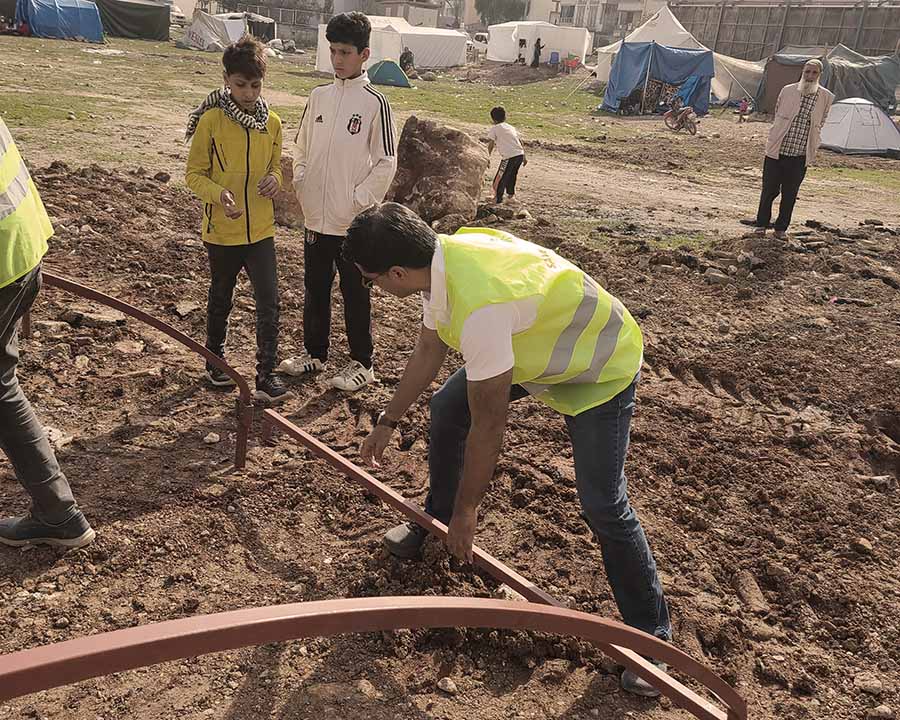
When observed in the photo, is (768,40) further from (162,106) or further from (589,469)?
(589,469)

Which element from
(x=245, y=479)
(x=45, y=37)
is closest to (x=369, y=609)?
(x=245, y=479)

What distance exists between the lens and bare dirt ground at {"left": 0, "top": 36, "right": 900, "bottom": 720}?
250cm

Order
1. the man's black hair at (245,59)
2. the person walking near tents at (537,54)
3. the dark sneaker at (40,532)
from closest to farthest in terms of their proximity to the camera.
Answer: the dark sneaker at (40,532), the man's black hair at (245,59), the person walking near tents at (537,54)

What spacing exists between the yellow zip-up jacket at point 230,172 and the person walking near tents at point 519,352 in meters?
1.61

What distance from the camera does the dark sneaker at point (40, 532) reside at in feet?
9.11

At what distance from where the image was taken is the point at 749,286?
679cm

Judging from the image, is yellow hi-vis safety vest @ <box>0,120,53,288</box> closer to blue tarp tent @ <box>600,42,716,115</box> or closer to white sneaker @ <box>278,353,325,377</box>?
white sneaker @ <box>278,353,325,377</box>

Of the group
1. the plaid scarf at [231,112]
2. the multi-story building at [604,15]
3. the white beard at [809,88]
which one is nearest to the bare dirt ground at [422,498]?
the plaid scarf at [231,112]

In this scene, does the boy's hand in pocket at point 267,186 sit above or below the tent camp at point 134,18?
below

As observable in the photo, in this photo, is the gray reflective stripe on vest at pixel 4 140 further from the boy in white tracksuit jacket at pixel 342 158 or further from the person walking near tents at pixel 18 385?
the boy in white tracksuit jacket at pixel 342 158

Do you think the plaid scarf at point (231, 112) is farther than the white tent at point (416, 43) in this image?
No

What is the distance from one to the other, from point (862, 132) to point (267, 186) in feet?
59.0

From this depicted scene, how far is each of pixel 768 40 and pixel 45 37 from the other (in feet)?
96.8

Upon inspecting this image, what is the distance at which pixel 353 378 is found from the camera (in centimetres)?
444
